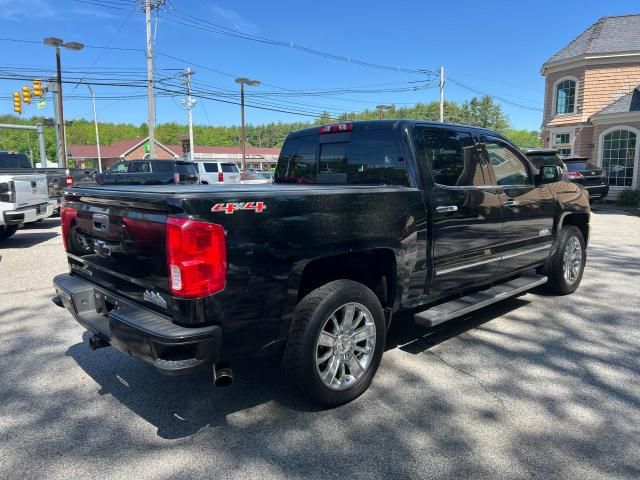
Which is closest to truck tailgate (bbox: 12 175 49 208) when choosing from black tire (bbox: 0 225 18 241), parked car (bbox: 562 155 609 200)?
black tire (bbox: 0 225 18 241)

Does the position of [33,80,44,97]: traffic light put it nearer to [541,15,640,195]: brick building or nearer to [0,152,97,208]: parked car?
[0,152,97,208]: parked car

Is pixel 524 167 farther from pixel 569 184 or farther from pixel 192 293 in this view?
pixel 192 293

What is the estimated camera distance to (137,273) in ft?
9.53

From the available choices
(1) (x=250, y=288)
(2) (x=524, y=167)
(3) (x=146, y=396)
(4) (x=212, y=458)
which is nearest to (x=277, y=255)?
(1) (x=250, y=288)

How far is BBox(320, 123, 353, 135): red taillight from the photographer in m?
4.39

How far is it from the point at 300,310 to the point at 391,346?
66.1 inches

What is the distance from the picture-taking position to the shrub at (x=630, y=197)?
1906cm

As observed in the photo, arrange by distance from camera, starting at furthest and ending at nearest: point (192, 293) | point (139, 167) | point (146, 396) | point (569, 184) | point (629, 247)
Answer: point (139, 167) < point (629, 247) < point (569, 184) < point (146, 396) < point (192, 293)

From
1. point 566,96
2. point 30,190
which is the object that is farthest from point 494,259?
point 566,96

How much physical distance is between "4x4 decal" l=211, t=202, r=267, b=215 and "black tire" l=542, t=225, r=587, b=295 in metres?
4.31

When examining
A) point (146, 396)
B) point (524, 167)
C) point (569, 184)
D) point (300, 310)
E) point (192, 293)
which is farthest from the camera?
point (569, 184)

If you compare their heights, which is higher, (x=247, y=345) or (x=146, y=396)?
(x=247, y=345)

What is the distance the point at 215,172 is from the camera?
27109mm

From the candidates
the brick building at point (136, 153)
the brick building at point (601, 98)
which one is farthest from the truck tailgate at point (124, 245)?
the brick building at point (136, 153)
